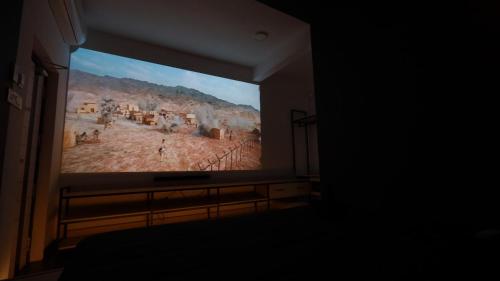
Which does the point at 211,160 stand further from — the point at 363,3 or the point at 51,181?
the point at 363,3

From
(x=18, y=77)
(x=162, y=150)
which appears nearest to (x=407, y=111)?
(x=18, y=77)

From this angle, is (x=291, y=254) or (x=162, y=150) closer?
(x=291, y=254)

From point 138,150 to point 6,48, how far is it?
170cm

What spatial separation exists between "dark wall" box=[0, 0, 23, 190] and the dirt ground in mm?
1415

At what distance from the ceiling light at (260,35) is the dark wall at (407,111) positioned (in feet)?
4.28

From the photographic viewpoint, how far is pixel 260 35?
279cm

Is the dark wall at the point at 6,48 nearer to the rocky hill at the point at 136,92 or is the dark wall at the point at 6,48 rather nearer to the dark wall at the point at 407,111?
the rocky hill at the point at 136,92

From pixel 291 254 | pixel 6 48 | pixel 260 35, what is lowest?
pixel 291 254

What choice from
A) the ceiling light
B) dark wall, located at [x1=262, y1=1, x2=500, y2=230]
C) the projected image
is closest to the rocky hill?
the projected image

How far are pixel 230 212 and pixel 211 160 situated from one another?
827mm

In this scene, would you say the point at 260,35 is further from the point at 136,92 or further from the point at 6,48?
the point at 6,48

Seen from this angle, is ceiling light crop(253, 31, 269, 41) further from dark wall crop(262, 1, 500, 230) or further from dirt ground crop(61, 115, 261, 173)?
dirt ground crop(61, 115, 261, 173)

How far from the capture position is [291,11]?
1820 mm

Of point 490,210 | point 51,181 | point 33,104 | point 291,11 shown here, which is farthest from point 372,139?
point 51,181
